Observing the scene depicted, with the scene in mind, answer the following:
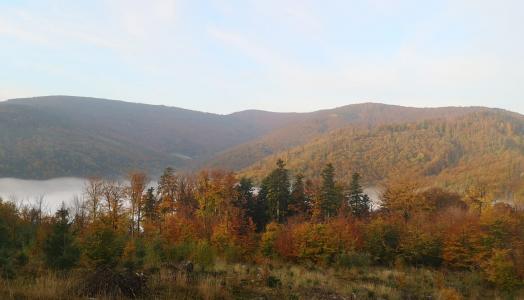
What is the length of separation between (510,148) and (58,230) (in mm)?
203489

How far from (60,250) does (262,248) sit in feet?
66.7

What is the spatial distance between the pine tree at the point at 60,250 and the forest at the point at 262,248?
0.04 meters

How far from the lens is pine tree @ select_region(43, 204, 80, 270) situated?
14.2 meters

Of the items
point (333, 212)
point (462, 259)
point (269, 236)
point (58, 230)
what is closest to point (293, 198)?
point (333, 212)

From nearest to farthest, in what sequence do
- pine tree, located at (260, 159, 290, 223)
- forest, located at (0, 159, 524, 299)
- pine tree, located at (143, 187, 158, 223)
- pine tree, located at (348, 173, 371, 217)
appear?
forest, located at (0, 159, 524, 299) → pine tree, located at (143, 187, 158, 223) → pine tree, located at (260, 159, 290, 223) → pine tree, located at (348, 173, 371, 217)

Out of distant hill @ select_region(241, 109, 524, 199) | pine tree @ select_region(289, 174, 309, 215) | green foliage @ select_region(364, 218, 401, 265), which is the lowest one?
green foliage @ select_region(364, 218, 401, 265)

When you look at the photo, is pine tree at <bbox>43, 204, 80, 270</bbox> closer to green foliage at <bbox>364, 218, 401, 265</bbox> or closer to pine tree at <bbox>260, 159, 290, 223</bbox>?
green foliage at <bbox>364, 218, 401, 265</bbox>

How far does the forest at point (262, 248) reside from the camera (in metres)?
9.62

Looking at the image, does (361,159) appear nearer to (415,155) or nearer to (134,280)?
(415,155)

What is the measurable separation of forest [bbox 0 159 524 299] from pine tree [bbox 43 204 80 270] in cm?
4

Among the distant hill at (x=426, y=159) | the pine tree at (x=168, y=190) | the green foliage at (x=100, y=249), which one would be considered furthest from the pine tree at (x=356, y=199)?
the distant hill at (x=426, y=159)

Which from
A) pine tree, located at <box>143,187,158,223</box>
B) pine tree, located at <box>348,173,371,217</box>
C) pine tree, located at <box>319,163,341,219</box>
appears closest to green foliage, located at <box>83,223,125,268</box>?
pine tree, located at <box>143,187,158,223</box>

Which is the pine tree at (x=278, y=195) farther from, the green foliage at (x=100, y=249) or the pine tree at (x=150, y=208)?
the green foliage at (x=100, y=249)

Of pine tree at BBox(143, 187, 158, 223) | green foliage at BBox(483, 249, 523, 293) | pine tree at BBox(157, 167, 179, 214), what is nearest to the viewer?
green foliage at BBox(483, 249, 523, 293)
